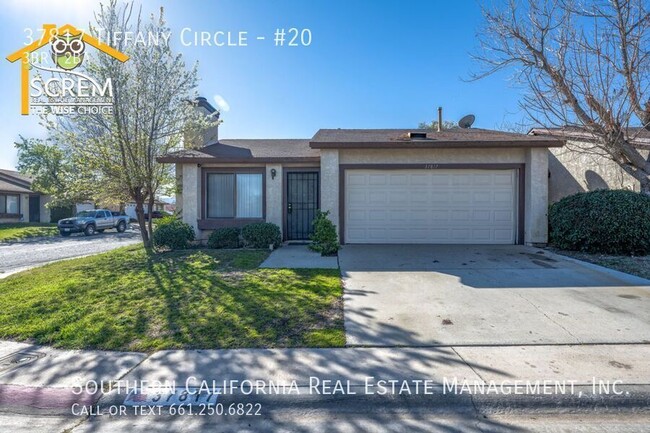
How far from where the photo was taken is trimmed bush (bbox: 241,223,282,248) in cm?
966

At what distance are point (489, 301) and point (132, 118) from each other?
400 inches

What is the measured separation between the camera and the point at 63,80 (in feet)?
29.8

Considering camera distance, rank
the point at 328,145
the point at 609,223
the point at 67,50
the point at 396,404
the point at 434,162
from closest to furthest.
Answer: the point at 396,404
the point at 609,223
the point at 67,50
the point at 328,145
the point at 434,162

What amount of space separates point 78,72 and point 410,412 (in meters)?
11.5

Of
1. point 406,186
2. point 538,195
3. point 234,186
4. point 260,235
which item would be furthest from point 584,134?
point 234,186

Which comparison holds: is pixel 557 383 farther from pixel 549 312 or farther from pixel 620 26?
pixel 620 26

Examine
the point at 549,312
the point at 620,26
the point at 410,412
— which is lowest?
the point at 410,412

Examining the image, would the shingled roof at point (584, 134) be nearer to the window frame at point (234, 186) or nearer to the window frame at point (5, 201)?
the window frame at point (234, 186)

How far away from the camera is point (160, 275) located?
6988 mm

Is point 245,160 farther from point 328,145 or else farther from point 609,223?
point 609,223

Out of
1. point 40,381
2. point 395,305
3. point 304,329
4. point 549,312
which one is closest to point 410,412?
point 304,329

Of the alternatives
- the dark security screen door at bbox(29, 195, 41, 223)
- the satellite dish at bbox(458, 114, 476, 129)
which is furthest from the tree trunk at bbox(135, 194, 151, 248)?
the dark security screen door at bbox(29, 195, 41, 223)

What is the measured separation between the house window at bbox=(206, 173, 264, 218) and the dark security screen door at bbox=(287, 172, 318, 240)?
1.00 metres

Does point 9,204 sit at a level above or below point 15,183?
below
